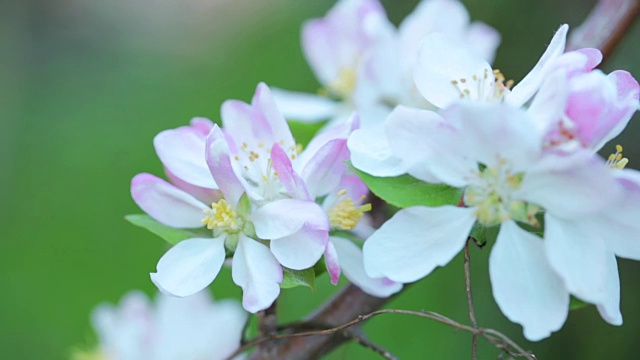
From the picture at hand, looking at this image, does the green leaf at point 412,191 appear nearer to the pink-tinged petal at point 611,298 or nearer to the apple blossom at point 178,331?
the pink-tinged petal at point 611,298

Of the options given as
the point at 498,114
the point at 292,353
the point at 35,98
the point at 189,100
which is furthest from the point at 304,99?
the point at 35,98

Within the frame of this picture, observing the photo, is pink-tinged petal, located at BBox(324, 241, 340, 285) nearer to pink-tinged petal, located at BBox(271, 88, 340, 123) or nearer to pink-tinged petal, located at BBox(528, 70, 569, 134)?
pink-tinged petal, located at BBox(528, 70, 569, 134)

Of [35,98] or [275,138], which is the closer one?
[275,138]

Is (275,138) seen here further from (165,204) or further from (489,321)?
(489,321)

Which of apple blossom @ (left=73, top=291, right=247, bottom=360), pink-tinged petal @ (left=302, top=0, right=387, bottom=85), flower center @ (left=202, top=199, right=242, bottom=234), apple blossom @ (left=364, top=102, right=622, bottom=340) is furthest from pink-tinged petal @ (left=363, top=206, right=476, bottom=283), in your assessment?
apple blossom @ (left=73, top=291, right=247, bottom=360)

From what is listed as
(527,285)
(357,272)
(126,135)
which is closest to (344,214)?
(357,272)

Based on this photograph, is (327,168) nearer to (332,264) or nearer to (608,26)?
(332,264)
